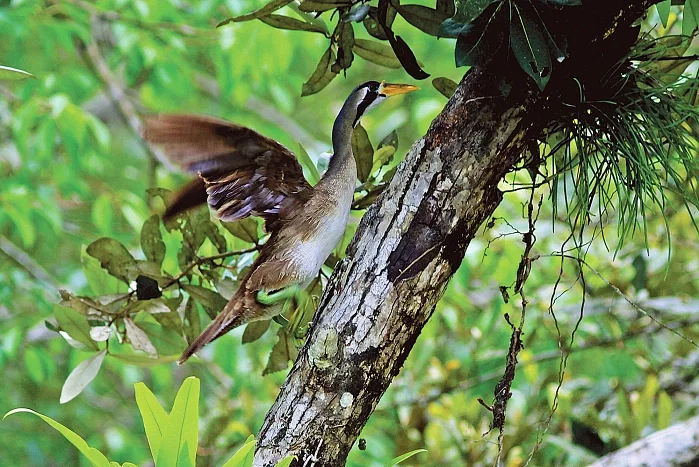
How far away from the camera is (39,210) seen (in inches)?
98.2

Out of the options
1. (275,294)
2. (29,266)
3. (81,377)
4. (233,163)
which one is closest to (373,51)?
(233,163)

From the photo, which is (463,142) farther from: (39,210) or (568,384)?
(39,210)

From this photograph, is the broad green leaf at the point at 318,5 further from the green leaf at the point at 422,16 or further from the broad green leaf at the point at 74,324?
the broad green leaf at the point at 74,324

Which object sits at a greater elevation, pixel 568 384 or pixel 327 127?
pixel 327 127

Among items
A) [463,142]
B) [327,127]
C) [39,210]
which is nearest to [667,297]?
[463,142]

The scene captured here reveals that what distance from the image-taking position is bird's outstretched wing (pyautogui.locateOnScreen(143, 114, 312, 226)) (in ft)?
3.22

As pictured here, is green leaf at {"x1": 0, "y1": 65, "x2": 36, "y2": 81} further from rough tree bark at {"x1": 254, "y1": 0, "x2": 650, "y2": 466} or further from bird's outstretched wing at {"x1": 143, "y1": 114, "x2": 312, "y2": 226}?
rough tree bark at {"x1": 254, "y1": 0, "x2": 650, "y2": 466}

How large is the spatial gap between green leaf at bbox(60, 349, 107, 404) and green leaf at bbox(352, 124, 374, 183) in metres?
0.45

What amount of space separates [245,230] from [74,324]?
277 mm

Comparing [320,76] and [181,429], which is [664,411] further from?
[181,429]

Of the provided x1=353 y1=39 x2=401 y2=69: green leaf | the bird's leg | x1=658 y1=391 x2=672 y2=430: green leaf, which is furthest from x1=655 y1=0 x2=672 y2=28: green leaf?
x1=658 y1=391 x2=672 y2=430: green leaf

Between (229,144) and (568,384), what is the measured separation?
4.61 feet

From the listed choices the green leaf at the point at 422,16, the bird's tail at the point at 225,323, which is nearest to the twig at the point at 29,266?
the bird's tail at the point at 225,323

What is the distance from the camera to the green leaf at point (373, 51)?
3.70 ft
